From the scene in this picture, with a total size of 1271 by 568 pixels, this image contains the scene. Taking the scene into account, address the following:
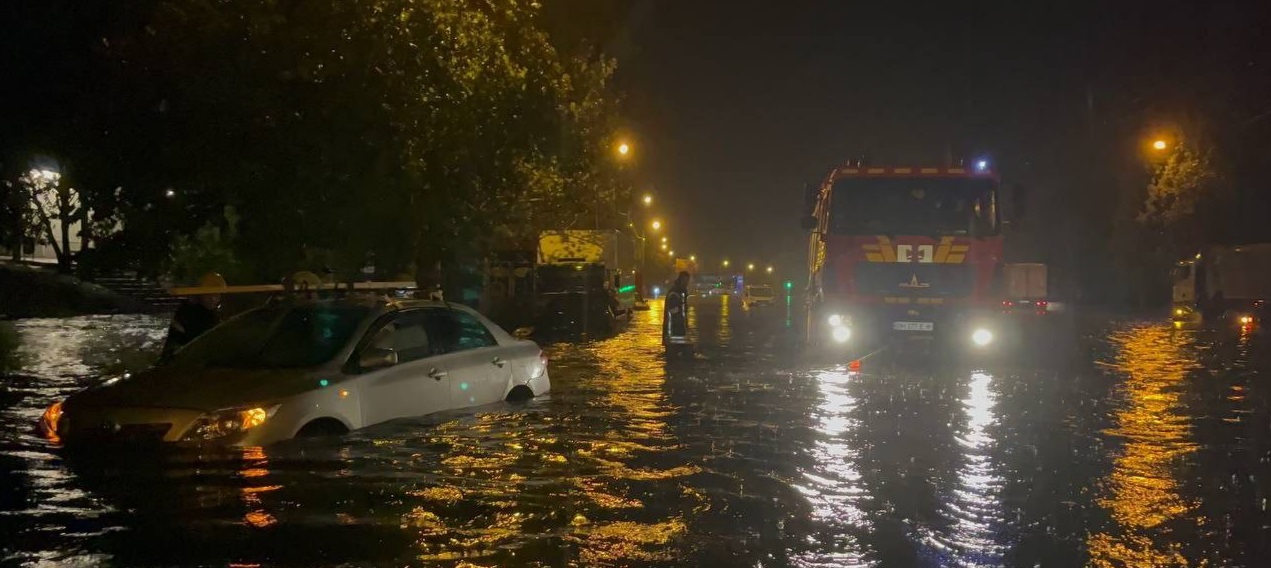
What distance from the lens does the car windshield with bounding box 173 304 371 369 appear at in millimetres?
8852

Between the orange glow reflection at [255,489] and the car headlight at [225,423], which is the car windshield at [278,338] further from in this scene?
the orange glow reflection at [255,489]

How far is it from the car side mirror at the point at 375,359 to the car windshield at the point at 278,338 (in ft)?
0.65

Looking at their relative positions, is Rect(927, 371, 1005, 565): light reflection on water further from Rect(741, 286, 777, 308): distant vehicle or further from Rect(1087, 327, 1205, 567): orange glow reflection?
Rect(741, 286, 777, 308): distant vehicle

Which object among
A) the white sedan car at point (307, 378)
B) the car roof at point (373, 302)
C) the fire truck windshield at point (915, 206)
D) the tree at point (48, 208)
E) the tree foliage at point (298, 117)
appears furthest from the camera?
the tree at point (48, 208)

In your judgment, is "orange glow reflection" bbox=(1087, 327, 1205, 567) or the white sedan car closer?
"orange glow reflection" bbox=(1087, 327, 1205, 567)

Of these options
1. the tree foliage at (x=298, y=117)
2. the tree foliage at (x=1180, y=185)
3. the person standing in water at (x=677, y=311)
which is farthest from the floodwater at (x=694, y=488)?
the tree foliage at (x=1180, y=185)

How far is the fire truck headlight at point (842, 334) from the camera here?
60.0 ft

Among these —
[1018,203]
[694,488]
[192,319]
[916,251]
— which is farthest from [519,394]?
[1018,203]

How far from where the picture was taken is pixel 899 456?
9.33 metres

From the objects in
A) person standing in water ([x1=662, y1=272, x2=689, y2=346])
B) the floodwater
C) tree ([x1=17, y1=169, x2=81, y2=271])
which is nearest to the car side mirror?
the floodwater

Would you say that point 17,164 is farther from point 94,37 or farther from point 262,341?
→ point 262,341

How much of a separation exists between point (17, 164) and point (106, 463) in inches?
503

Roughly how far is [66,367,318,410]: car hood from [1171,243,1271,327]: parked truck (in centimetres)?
3467

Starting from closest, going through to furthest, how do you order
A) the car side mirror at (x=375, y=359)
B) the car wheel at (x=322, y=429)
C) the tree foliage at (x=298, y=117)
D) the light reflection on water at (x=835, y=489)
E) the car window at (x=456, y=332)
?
the light reflection on water at (x=835, y=489)
the car wheel at (x=322, y=429)
the car side mirror at (x=375, y=359)
the car window at (x=456, y=332)
the tree foliage at (x=298, y=117)
